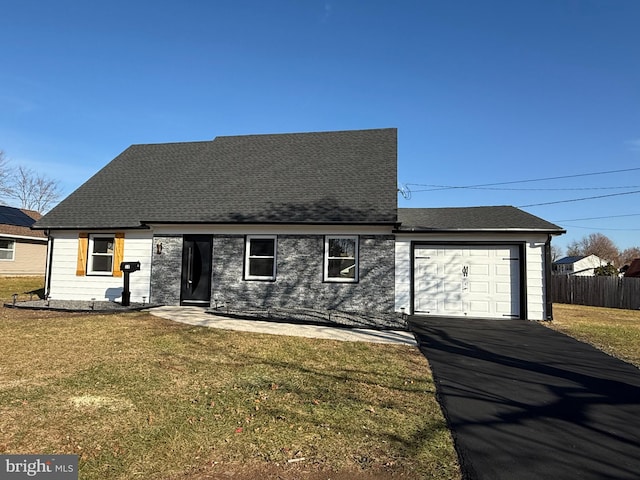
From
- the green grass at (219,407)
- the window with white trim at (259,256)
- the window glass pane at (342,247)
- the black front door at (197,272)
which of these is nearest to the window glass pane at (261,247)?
the window with white trim at (259,256)

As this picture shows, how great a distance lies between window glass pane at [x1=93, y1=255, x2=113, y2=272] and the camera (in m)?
13.9

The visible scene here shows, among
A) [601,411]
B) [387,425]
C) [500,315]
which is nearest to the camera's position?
[387,425]

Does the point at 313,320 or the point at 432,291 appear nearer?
the point at 313,320

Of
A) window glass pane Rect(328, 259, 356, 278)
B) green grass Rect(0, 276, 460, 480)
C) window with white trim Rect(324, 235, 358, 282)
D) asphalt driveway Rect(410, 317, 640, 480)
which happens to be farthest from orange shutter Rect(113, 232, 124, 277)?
asphalt driveway Rect(410, 317, 640, 480)

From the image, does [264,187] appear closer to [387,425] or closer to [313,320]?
[313,320]

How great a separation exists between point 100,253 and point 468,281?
1325 centimetres

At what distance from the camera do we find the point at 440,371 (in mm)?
6281

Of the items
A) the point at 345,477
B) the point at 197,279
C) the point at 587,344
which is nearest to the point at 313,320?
the point at 197,279

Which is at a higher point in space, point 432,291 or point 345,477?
point 432,291

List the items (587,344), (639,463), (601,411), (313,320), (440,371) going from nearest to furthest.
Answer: (639,463), (601,411), (440,371), (587,344), (313,320)

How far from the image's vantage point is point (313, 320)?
419 inches

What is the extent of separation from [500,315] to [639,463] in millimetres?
9331

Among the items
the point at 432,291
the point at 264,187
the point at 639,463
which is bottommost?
the point at 639,463

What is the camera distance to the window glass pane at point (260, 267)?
1276cm
